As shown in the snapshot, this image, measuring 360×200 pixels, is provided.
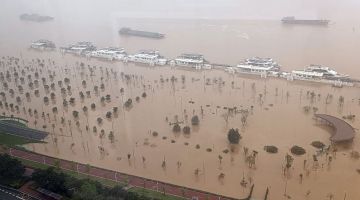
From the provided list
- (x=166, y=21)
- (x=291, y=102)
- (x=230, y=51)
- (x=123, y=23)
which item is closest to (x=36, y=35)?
(x=123, y=23)

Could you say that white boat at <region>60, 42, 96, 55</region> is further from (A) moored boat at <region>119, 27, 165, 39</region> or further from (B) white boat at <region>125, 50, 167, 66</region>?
(B) white boat at <region>125, 50, 167, 66</region>

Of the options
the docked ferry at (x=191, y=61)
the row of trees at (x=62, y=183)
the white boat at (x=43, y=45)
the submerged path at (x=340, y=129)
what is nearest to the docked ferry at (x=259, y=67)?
the docked ferry at (x=191, y=61)

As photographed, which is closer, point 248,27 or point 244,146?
point 244,146

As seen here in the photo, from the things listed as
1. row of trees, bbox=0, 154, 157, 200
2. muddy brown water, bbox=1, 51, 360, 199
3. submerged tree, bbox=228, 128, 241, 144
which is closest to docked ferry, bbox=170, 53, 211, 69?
muddy brown water, bbox=1, 51, 360, 199

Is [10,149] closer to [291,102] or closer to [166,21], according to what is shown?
[291,102]

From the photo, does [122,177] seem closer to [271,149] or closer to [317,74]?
[271,149]

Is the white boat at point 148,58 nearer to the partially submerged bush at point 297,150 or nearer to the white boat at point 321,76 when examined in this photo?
the white boat at point 321,76

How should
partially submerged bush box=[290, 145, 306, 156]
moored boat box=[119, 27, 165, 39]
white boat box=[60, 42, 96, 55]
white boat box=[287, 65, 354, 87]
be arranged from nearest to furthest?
partially submerged bush box=[290, 145, 306, 156]
white boat box=[287, 65, 354, 87]
white boat box=[60, 42, 96, 55]
moored boat box=[119, 27, 165, 39]
